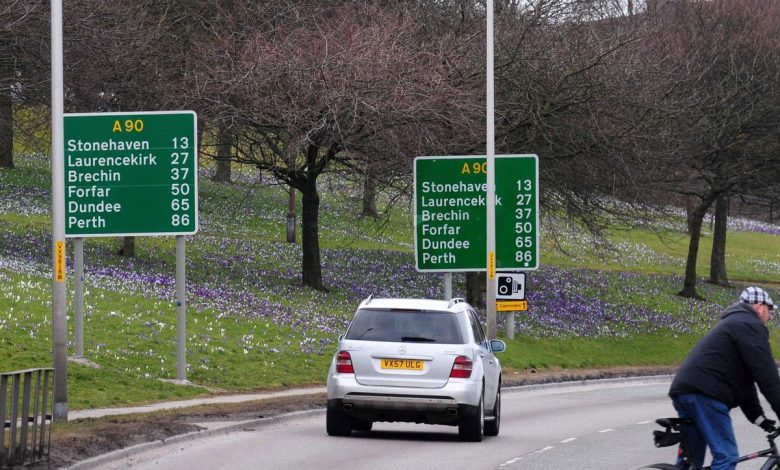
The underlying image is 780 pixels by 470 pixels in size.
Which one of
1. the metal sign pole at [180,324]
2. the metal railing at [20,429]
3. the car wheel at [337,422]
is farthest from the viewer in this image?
the metal sign pole at [180,324]

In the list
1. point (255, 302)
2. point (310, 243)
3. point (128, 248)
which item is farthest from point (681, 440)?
point (128, 248)

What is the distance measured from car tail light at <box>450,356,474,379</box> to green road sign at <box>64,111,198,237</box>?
8.07 metres

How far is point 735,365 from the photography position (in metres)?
9.09

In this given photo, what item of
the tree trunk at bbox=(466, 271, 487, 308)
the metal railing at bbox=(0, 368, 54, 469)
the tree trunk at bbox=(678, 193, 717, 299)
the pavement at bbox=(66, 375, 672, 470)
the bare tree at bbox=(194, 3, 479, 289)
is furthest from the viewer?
the tree trunk at bbox=(678, 193, 717, 299)

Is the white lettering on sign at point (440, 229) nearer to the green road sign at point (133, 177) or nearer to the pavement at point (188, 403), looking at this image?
the pavement at point (188, 403)

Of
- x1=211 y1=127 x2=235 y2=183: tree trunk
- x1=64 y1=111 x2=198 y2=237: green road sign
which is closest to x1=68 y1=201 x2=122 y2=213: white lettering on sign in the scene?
x1=64 y1=111 x2=198 y2=237: green road sign

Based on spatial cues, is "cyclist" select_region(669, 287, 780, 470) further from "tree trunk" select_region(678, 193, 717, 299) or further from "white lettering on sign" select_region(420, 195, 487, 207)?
"tree trunk" select_region(678, 193, 717, 299)

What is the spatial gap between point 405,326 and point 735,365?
730 cm

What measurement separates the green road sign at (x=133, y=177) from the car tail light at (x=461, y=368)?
8.07m

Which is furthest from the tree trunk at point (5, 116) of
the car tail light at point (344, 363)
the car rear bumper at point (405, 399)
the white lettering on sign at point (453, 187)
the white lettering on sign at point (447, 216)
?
the car rear bumper at point (405, 399)

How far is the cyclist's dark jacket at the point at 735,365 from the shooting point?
29.3 ft

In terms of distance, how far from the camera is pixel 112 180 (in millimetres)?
22906

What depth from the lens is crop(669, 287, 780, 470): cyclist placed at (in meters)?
8.95

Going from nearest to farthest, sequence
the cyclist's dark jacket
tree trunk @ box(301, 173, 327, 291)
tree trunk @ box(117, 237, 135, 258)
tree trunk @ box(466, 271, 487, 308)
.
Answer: the cyclist's dark jacket < tree trunk @ box(301, 173, 327, 291) < tree trunk @ box(117, 237, 135, 258) < tree trunk @ box(466, 271, 487, 308)
